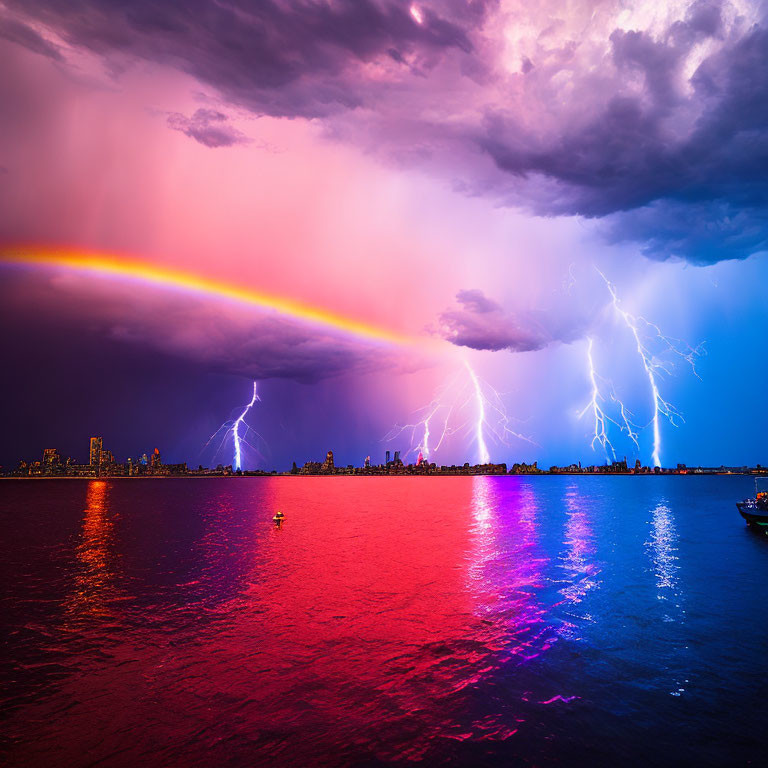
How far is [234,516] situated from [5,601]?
6362 centimetres

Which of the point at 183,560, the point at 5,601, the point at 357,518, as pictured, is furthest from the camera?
the point at 357,518

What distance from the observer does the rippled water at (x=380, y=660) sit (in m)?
14.3

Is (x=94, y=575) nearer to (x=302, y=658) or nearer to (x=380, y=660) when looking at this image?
(x=302, y=658)

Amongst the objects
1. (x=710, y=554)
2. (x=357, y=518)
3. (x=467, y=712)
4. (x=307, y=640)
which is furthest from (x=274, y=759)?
(x=357, y=518)

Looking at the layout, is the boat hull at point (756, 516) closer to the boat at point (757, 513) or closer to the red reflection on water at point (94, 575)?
the boat at point (757, 513)

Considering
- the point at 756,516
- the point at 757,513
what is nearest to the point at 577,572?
the point at 756,516

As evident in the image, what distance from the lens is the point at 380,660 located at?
20.5 meters

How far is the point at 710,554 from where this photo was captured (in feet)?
167

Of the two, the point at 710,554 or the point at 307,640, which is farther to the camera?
the point at 710,554

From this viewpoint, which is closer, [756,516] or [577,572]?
[577,572]

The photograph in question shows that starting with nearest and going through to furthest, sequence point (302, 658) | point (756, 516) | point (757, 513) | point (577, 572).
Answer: point (302, 658) → point (577, 572) → point (756, 516) → point (757, 513)

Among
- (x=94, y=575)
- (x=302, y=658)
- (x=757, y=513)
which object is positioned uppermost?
(x=757, y=513)

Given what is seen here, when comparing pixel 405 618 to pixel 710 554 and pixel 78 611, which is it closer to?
pixel 78 611

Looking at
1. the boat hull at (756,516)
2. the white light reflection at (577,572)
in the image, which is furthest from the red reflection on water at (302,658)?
the boat hull at (756,516)
